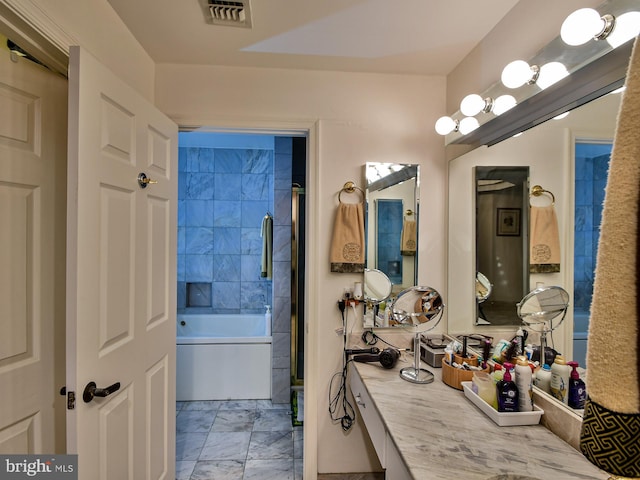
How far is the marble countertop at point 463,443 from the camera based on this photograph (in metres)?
0.91

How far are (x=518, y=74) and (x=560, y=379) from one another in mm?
1101

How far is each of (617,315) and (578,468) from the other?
0.87 meters

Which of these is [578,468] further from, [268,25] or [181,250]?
[181,250]

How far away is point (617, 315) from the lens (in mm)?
382

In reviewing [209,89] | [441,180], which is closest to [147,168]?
[209,89]

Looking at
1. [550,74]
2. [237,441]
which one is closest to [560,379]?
[550,74]

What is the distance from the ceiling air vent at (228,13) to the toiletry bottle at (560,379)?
1.79m

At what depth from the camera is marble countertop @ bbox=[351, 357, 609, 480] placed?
913 mm

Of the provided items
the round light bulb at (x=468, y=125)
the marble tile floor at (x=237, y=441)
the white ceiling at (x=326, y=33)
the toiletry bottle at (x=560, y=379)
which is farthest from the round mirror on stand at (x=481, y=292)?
the marble tile floor at (x=237, y=441)

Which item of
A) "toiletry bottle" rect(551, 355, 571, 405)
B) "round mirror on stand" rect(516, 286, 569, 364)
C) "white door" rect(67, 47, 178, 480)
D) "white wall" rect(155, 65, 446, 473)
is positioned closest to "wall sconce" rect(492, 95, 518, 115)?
"white wall" rect(155, 65, 446, 473)

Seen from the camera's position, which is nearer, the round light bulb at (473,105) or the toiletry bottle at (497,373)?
the toiletry bottle at (497,373)

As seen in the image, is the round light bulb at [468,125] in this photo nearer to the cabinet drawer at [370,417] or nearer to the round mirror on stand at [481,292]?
the round mirror on stand at [481,292]

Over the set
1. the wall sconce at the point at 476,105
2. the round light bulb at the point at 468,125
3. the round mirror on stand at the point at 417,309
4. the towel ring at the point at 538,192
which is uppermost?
the wall sconce at the point at 476,105

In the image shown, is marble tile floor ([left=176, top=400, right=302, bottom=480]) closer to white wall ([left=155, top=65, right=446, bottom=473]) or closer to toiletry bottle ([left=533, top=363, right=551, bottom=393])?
white wall ([left=155, top=65, right=446, bottom=473])
